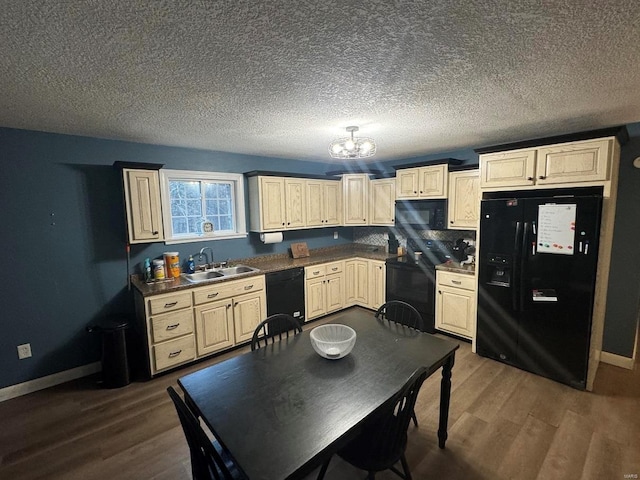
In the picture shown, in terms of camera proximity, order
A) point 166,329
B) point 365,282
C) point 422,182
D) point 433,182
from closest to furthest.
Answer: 1. point 166,329
2. point 433,182
3. point 422,182
4. point 365,282

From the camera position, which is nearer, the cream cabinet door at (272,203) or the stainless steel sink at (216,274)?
the stainless steel sink at (216,274)

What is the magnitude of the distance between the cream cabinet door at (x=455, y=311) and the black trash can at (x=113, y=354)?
3.50 meters

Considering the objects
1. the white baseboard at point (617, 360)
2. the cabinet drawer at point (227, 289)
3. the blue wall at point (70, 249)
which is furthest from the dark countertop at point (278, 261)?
the white baseboard at point (617, 360)

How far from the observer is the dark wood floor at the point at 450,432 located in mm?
1850

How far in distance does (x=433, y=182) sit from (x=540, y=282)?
1716 millimetres

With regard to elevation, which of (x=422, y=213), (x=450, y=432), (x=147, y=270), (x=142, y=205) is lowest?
(x=450, y=432)

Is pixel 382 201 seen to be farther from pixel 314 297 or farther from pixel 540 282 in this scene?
pixel 540 282

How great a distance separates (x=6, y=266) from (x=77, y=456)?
5.81 ft

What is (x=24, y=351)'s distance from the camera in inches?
105

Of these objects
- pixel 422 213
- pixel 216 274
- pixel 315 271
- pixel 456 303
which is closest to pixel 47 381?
pixel 216 274

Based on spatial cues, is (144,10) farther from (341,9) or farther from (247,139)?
(247,139)

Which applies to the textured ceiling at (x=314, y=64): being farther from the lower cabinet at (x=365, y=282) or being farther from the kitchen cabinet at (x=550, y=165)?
the lower cabinet at (x=365, y=282)

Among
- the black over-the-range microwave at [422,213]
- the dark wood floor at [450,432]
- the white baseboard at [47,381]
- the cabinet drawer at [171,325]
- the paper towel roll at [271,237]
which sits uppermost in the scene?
the black over-the-range microwave at [422,213]

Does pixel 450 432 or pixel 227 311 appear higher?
pixel 227 311
